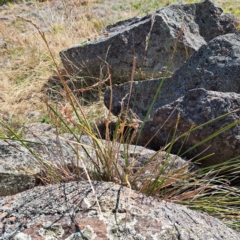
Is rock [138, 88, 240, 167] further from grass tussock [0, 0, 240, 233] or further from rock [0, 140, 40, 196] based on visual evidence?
rock [0, 140, 40, 196]

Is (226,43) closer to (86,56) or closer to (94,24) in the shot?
(86,56)

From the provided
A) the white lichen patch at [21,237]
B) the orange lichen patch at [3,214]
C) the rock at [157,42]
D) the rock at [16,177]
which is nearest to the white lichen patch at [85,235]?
the white lichen patch at [21,237]

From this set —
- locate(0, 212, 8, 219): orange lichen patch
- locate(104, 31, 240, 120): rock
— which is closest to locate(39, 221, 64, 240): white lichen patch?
locate(0, 212, 8, 219): orange lichen patch

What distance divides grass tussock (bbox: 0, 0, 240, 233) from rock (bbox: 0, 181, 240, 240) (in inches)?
10.3

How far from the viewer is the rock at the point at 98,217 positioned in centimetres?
133

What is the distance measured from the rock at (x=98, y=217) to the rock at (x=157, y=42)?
300 centimetres

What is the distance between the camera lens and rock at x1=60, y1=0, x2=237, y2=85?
4570 mm

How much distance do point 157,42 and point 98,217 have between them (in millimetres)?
3490

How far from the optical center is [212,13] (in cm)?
498

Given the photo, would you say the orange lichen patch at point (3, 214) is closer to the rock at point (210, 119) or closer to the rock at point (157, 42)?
the rock at point (210, 119)

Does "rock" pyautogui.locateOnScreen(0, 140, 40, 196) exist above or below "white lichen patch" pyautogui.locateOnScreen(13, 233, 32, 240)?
below

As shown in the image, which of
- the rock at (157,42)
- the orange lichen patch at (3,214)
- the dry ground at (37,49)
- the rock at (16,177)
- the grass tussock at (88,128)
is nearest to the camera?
the orange lichen patch at (3,214)

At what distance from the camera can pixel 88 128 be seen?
71.6 inches

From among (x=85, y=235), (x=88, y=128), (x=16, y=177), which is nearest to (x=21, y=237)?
(x=85, y=235)
